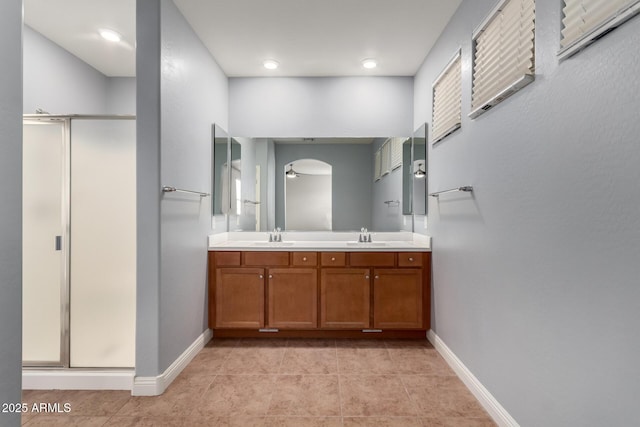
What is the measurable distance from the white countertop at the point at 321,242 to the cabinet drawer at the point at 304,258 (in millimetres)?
44

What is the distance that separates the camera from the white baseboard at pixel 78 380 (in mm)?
2090

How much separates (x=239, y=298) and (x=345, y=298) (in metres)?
0.93

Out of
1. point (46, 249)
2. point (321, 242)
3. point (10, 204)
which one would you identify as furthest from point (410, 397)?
point (46, 249)

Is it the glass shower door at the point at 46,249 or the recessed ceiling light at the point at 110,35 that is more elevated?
the recessed ceiling light at the point at 110,35

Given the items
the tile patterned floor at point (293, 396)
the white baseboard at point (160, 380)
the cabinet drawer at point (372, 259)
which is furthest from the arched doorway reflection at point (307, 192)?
the white baseboard at point (160, 380)

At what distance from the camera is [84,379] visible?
2.10 meters

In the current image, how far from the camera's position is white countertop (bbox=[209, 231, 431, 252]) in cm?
288

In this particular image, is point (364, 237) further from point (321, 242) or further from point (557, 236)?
point (557, 236)

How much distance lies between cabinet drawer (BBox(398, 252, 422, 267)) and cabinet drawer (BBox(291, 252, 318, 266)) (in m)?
0.74

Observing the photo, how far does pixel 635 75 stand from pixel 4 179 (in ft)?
6.19

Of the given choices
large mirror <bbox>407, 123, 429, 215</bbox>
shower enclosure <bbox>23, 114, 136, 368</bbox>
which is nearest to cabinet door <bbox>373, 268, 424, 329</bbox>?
large mirror <bbox>407, 123, 429, 215</bbox>

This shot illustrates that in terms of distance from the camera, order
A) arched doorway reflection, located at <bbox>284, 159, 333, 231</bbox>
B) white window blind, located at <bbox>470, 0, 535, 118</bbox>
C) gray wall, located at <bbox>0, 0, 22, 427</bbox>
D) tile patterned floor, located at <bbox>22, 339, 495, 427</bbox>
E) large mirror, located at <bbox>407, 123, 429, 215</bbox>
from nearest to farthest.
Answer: gray wall, located at <bbox>0, 0, 22, 427</bbox>
white window blind, located at <bbox>470, 0, 535, 118</bbox>
tile patterned floor, located at <bbox>22, 339, 495, 427</bbox>
large mirror, located at <bbox>407, 123, 429, 215</bbox>
arched doorway reflection, located at <bbox>284, 159, 333, 231</bbox>

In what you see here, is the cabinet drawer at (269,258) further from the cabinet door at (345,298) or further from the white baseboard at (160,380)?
the white baseboard at (160,380)

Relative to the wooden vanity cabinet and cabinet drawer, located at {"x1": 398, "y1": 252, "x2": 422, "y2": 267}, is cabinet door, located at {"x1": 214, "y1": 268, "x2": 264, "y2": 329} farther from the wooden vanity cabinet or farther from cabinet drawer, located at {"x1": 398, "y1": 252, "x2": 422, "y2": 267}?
cabinet drawer, located at {"x1": 398, "y1": 252, "x2": 422, "y2": 267}
